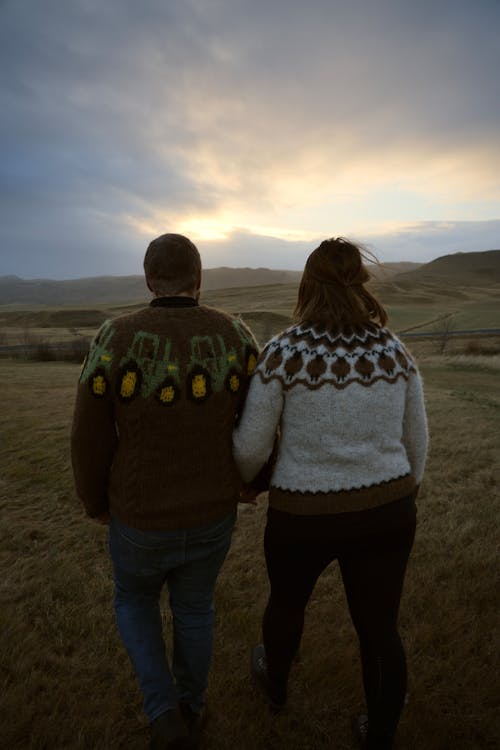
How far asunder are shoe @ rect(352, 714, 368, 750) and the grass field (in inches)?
2.1

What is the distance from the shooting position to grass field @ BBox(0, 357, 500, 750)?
2.28 metres

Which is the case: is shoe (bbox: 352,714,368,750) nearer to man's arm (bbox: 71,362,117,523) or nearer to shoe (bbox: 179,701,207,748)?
shoe (bbox: 179,701,207,748)

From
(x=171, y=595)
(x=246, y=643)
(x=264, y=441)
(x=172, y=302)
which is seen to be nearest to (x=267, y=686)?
(x=246, y=643)

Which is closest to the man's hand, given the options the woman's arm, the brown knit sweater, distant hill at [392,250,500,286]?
the brown knit sweater

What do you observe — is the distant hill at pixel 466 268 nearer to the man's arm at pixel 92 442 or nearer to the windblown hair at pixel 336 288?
the windblown hair at pixel 336 288

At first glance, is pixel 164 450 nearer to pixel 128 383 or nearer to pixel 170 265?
pixel 128 383

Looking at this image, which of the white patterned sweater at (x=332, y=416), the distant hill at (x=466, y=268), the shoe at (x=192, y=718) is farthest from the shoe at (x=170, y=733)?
the distant hill at (x=466, y=268)

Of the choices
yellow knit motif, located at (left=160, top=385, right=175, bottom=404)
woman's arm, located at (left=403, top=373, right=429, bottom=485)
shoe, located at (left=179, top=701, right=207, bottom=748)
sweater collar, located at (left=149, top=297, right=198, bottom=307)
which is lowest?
shoe, located at (left=179, top=701, right=207, bottom=748)

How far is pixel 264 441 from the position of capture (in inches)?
72.2

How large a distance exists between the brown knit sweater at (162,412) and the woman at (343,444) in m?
0.15

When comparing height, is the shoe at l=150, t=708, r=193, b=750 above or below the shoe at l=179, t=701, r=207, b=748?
above

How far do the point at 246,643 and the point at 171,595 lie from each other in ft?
3.57

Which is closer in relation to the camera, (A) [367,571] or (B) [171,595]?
(A) [367,571]

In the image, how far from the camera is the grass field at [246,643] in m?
2.28
